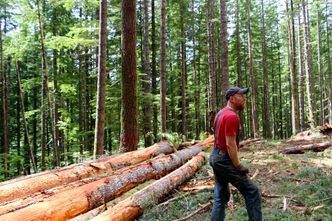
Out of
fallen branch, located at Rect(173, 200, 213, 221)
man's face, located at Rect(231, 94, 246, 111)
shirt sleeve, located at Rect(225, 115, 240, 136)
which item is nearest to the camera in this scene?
shirt sleeve, located at Rect(225, 115, 240, 136)

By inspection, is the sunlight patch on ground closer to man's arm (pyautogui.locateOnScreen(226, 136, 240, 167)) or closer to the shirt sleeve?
man's arm (pyautogui.locateOnScreen(226, 136, 240, 167))

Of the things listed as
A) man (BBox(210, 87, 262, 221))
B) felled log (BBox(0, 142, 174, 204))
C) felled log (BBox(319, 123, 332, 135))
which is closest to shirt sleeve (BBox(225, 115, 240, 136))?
man (BBox(210, 87, 262, 221))

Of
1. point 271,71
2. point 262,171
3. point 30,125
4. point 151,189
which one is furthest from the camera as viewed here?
point 271,71

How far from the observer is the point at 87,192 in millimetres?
5238

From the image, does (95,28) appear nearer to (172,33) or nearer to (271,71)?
(172,33)

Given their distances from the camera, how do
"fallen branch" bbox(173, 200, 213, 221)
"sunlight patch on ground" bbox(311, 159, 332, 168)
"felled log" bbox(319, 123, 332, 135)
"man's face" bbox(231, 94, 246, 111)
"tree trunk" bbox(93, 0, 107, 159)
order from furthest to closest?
"felled log" bbox(319, 123, 332, 135)
"tree trunk" bbox(93, 0, 107, 159)
"sunlight patch on ground" bbox(311, 159, 332, 168)
"fallen branch" bbox(173, 200, 213, 221)
"man's face" bbox(231, 94, 246, 111)

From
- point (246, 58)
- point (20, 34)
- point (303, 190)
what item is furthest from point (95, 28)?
point (246, 58)

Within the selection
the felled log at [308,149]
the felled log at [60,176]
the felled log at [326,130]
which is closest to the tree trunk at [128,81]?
the felled log at [60,176]

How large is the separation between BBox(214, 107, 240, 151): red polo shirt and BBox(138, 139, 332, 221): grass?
1.48 m

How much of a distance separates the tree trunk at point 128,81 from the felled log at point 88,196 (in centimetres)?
158

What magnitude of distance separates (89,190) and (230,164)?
7.80 feet

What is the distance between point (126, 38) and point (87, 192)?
5459 millimetres

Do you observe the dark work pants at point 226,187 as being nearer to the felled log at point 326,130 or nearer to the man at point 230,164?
the man at point 230,164

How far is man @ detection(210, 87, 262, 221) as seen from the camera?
188 inches
